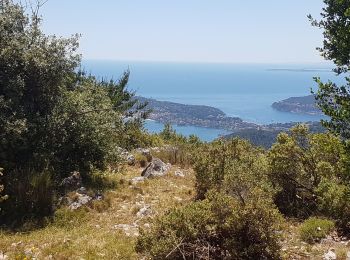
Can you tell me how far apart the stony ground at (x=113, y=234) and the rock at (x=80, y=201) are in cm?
28

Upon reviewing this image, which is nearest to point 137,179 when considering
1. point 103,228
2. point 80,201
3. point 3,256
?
point 80,201

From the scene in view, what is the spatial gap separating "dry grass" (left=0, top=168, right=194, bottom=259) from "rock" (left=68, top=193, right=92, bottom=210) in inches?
13.5

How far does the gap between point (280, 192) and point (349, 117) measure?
204 inches

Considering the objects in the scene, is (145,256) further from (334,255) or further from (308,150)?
(308,150)

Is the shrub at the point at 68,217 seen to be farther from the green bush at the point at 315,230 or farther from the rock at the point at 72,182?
the green bush at the point at 315,230

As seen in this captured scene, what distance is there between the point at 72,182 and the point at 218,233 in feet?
22.6

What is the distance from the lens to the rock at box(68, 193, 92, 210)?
11.7 m

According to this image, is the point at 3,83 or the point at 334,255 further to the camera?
the point at 3,83

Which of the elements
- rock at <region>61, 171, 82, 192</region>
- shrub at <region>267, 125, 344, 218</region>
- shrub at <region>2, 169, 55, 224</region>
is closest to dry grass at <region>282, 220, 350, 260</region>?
shrub at <region>267, 125, 344, 218</region>

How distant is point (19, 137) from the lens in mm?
A: 11258

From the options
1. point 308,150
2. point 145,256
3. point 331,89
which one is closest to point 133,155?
point 308,150

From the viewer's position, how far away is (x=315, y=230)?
886cm

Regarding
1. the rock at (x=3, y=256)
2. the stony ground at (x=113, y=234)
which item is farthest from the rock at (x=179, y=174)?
the rock at (x=3, y=256)

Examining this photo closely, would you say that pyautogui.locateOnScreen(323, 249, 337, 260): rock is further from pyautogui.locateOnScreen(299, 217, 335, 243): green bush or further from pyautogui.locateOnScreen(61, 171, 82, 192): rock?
pyautogui.locateOnScreen(61, 171, 82, 192): rock
